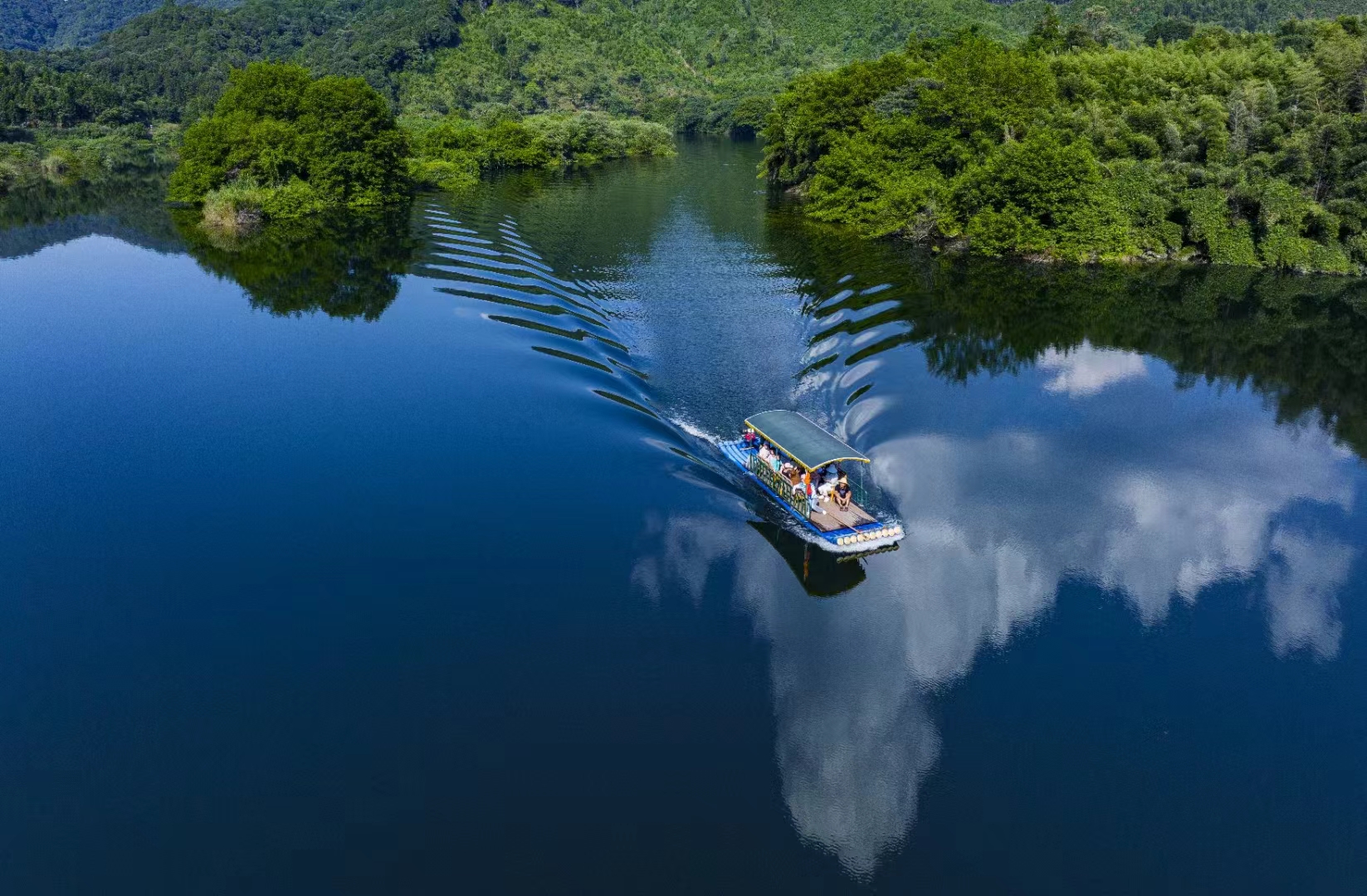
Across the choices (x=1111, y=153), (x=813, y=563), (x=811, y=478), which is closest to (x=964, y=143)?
(x=1111, y=153)

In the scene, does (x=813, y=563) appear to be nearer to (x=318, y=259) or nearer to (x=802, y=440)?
(x=802, y=440)

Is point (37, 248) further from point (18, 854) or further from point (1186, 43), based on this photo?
→ point (1186, 43)

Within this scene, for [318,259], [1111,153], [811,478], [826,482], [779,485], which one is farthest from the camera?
[1111,153]

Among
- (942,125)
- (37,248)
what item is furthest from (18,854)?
(942,125)

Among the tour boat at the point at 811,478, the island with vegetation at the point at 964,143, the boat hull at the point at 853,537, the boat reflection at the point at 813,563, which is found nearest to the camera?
the boat reflection at the point at 813,563

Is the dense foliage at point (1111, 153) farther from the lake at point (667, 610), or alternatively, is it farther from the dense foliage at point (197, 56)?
the dense foliage at point (197, 56)

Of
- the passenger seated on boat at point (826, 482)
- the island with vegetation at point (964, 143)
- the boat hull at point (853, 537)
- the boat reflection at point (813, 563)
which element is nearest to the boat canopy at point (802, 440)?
the passenger seated on boat at point (826, 482)

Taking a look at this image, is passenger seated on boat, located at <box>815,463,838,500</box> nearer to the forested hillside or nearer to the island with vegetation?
the island with vegetation
